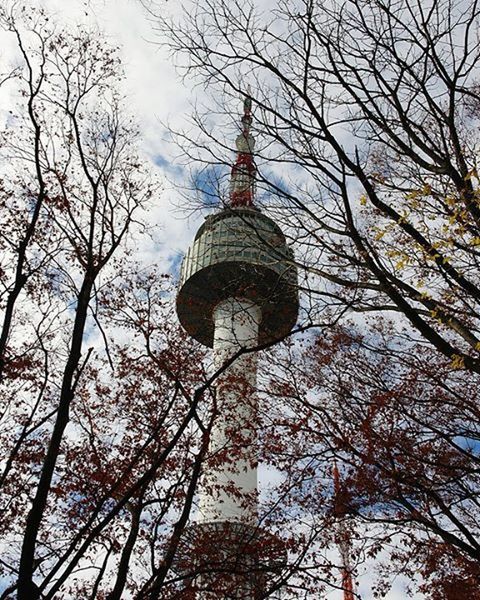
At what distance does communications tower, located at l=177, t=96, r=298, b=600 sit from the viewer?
358 inches

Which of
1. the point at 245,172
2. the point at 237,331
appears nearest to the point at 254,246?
the point at 245,172

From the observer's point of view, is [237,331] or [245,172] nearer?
[245,172]

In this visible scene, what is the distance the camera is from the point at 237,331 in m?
33.1

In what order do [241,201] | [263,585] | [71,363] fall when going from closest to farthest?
[71,363] → [241,201] → [263,585]

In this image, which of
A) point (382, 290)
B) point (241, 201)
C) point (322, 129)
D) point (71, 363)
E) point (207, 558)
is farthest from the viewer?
point (207, 558)

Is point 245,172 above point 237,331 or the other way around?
the other way around

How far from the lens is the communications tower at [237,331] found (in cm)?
909

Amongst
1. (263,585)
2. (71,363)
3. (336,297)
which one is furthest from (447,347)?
(263,585)

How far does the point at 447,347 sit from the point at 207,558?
30.4ft

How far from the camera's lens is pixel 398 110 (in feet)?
25.7

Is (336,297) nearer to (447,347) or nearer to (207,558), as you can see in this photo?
(447,347)

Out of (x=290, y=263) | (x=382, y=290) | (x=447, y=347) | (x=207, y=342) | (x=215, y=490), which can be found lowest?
(x=447, y=347)

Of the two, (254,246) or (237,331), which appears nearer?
(254,246)

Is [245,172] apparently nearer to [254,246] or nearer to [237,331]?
[254,246]
